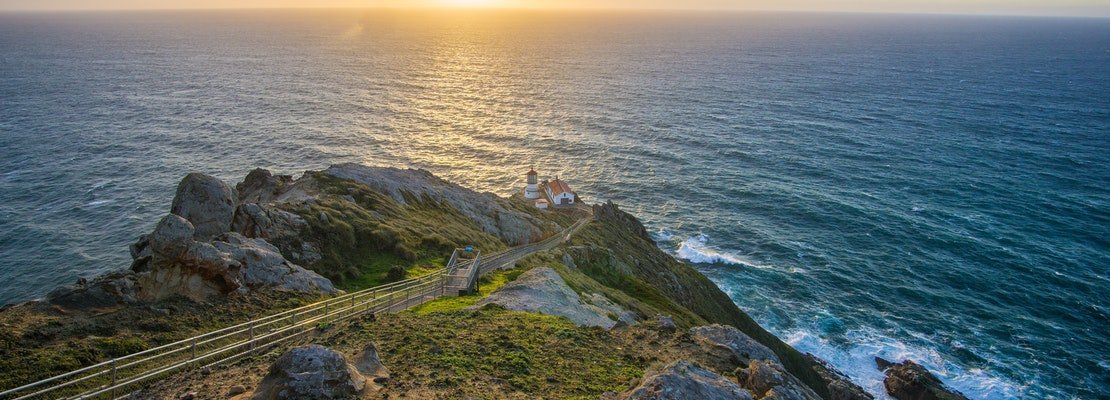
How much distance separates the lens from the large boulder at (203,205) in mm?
33156

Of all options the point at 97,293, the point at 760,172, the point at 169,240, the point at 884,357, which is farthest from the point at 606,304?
the point at 760,172

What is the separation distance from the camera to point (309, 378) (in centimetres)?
1773

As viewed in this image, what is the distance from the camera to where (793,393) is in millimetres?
21641

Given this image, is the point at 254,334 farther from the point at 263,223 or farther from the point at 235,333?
the point at 263,223

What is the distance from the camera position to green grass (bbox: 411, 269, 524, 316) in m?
30.7

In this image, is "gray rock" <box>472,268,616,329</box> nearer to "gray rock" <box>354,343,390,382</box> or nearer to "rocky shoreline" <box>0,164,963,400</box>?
"rocky shoreline" <box>0,164,963,400</box>

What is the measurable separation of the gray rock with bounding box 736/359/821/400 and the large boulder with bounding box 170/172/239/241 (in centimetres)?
2735

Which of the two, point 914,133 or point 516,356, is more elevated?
point 516,356

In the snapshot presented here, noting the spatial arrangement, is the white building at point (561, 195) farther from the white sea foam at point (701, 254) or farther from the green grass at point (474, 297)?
the green grass at point (474, 297)

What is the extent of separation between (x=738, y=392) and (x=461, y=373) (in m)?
9.16

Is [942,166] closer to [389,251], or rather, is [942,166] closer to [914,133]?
[914,133]

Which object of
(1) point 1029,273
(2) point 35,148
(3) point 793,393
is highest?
(3) point 793,393

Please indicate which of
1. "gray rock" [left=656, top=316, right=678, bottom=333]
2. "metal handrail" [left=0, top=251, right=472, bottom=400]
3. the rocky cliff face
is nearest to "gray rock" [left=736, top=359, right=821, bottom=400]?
"gray rock" [left=656, top=316, right=678, bottom=333]

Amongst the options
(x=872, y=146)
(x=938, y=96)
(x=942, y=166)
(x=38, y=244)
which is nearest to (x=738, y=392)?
(x=38, y=244)
